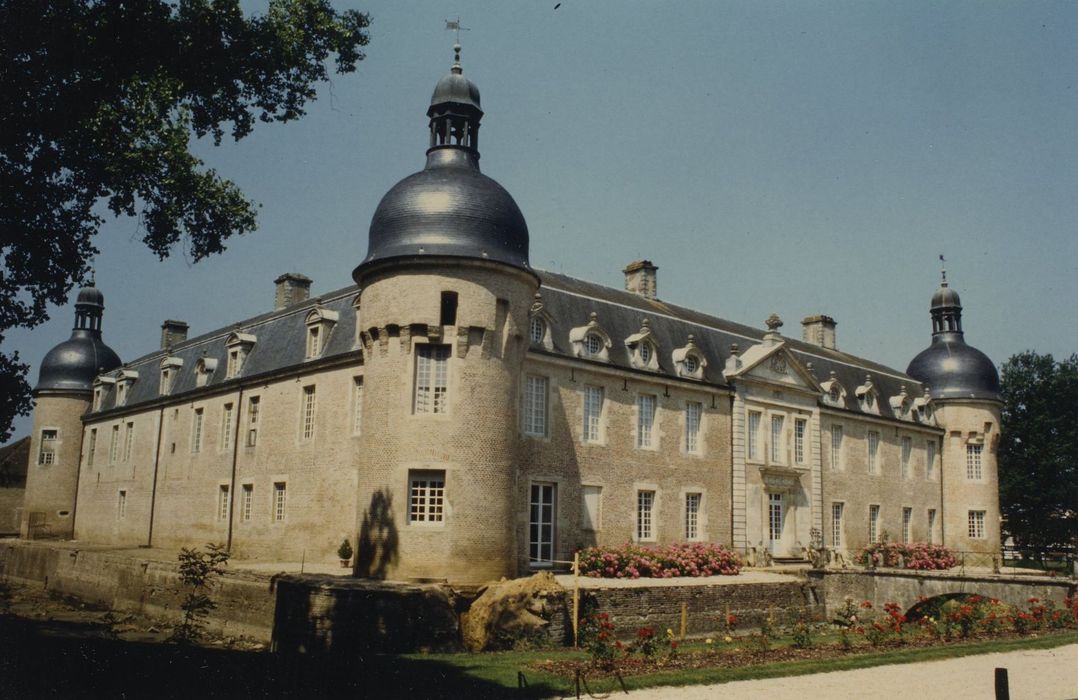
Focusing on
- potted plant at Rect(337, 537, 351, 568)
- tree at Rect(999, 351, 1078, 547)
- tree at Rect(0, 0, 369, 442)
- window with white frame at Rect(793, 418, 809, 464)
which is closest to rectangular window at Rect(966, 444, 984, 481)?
tree at Rect(999, 351, 1078, 547)

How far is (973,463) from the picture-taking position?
118ft

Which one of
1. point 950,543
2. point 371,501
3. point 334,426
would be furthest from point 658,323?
point 950,543

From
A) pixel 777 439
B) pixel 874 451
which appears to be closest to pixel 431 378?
pixel 777 439

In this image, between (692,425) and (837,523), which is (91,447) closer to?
(692,425)

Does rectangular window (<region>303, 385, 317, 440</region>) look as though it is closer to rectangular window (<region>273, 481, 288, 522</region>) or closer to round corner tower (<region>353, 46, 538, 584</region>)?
rectangular window (<region>273, 481, 288, 522</region>)

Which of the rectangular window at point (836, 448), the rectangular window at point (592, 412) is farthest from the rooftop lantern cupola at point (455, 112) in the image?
the rectangular window at point (836, 448)

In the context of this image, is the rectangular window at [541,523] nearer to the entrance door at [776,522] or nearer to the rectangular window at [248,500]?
the entrance door at [776,522]

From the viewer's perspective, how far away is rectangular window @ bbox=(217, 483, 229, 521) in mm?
27828

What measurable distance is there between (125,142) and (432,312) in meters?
8.18

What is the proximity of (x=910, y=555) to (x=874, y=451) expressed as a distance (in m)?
3.76

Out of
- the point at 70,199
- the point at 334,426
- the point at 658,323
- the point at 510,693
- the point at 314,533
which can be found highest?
the point at 658,323

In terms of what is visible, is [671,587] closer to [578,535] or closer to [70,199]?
[578,535]

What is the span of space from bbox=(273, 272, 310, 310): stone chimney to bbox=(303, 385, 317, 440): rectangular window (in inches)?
355

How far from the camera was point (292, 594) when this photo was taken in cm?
1664
